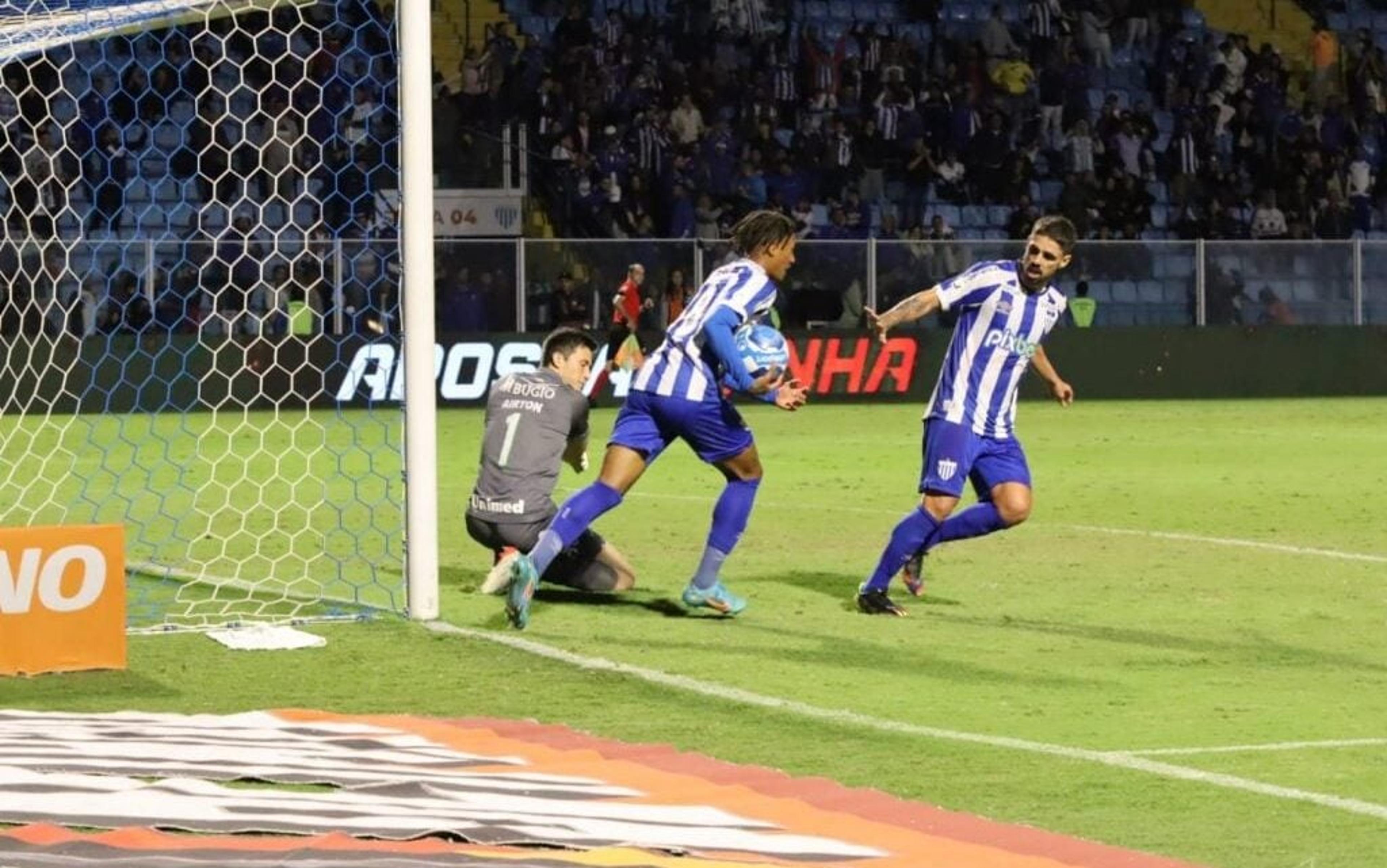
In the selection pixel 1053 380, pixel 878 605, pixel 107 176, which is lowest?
pixel 878 605

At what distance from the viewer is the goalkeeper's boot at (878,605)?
11.4 m

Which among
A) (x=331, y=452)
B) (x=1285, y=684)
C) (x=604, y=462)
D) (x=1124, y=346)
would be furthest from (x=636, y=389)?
(x=1124, y=346)

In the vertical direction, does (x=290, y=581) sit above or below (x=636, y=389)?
below

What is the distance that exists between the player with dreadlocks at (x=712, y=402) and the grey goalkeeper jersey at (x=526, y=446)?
0.58 meters

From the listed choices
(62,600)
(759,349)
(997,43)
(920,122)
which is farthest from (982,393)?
(997,43)

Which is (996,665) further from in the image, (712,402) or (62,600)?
(62,600)

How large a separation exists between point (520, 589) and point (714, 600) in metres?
1.01

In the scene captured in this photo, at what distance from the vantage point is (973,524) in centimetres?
1198

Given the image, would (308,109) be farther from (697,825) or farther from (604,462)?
(697,825)

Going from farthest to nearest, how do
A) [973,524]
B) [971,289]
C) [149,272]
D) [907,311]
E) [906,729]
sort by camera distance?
[149,272] < [973,524] < [971,289] < [907,311] < [906,729]

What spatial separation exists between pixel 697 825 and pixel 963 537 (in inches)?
220

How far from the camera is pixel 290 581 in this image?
12.6 m

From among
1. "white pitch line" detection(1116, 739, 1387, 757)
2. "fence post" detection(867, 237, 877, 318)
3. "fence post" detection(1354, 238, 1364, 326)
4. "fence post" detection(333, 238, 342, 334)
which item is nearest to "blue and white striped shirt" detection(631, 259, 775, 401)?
"white pitch line" detection(1116, 739, 1387, 757)

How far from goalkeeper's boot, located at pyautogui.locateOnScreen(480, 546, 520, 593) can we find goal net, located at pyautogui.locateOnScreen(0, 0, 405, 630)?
184 inches
